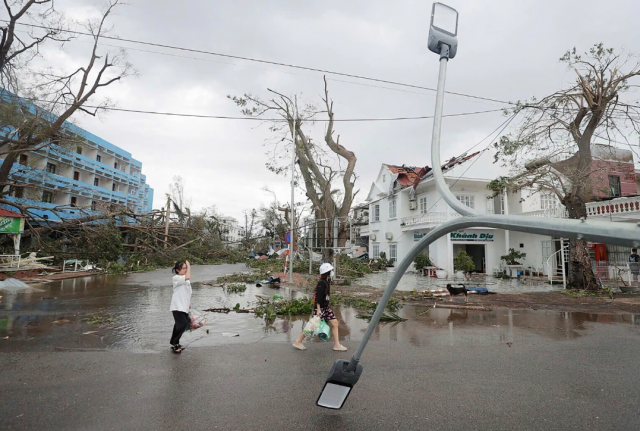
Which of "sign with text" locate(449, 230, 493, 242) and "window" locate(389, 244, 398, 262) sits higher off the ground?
"sign with text" locate(449, 230, 493, 242)

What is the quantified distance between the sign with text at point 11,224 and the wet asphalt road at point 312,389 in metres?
14.6

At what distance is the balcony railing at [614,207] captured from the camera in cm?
1620

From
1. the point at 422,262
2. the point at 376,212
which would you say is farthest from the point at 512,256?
the point at 376,212

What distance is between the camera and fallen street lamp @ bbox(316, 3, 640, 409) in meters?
1.53

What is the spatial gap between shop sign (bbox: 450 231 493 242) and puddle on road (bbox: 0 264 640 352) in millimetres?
13885

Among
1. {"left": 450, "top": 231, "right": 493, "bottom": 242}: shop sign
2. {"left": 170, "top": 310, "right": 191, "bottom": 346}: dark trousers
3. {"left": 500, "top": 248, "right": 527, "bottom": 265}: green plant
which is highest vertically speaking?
{"left": 450, "top": 231, "right": 493, "bottom": 242}: shop sign

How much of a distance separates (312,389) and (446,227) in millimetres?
2997

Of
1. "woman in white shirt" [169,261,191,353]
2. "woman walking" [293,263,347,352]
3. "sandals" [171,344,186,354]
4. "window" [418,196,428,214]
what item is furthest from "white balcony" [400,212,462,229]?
"sandals" [171,344,186,354]

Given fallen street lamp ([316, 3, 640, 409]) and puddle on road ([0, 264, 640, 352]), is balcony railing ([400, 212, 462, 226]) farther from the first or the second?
fallen street lamp ([316, 3, 640, 409])

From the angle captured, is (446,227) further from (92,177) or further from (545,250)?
(92,177)

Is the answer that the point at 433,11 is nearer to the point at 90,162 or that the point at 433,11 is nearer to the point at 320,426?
the point at 320,426

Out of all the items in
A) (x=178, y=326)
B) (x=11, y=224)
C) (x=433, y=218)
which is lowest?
(x=178, y=326)

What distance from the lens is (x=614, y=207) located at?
1714 centimetres

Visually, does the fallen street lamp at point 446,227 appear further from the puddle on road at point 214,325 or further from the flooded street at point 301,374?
the puddle on road at point 214,325
